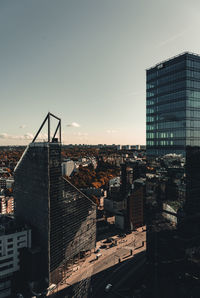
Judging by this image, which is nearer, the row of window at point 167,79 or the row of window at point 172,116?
the row of window at point 172,116

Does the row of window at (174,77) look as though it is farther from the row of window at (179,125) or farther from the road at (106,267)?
the road at (106,267)

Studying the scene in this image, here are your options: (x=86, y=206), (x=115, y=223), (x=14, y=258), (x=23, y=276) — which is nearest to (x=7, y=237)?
(x=14, y=258)

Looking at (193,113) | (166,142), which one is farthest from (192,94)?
(166,142)

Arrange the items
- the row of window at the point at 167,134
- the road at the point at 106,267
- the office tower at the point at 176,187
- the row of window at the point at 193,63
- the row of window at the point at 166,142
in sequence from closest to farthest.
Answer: the office tower at the point at 176,187 → the row of window at the point at 193,63 → the row of window at the point at 166,142 → the row of window at the point at 167,134 → the road at the point at 106,267

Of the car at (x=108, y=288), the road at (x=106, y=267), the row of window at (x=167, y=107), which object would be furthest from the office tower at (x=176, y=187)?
the road at (x=106, y=267)

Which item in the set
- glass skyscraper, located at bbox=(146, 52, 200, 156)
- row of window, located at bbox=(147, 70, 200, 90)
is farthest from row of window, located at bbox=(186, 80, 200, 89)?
row of window, located at bbox=(147, 70, 200, 90)

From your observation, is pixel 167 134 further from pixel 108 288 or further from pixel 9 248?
pixel 9 248

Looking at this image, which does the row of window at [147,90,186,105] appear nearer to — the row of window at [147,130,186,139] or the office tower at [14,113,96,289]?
the row of window at [147,130,186,139]
